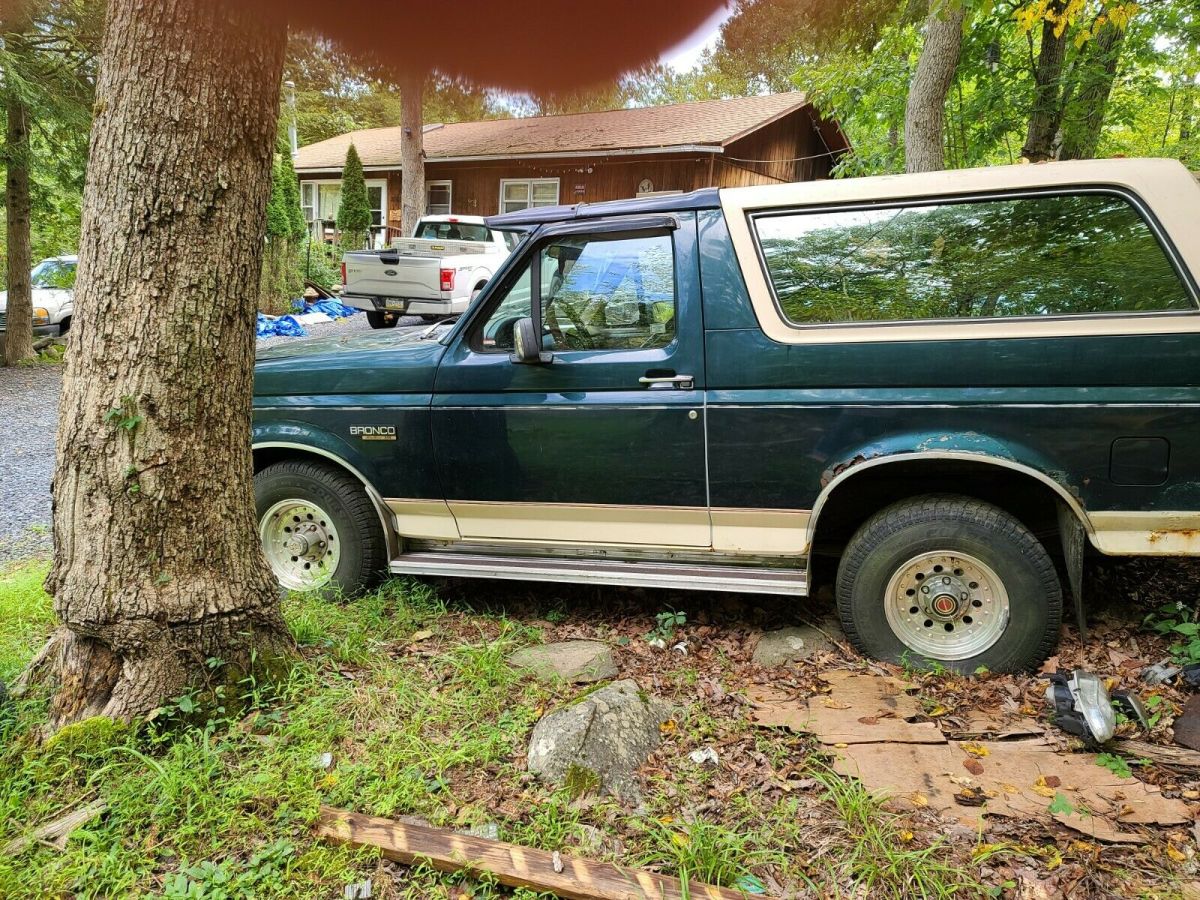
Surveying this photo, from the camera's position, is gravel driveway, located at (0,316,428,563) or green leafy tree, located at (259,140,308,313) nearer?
gravel driveway, located at (0,316,428,563)

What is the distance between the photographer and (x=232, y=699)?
285cm

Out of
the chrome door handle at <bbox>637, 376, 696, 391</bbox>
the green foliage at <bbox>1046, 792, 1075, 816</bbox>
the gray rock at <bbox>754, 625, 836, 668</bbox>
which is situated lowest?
the green foliage at <bbox>1046, 792, 1075, 816</bbox>

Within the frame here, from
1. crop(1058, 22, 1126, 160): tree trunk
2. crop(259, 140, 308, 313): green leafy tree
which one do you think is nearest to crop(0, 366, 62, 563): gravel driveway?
crop(259, 140, 308, 313): green leafy tree

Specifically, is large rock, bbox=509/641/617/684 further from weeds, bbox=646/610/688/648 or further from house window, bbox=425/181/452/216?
house window, bbox=425/181/452/216

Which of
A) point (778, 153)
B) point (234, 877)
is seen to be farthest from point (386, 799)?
point (778, 153)

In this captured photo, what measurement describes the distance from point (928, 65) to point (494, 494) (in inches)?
213

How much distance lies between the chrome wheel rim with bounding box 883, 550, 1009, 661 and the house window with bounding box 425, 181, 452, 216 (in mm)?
18716

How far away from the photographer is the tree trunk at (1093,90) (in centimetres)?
864

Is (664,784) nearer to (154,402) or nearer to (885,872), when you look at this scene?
(885,872)

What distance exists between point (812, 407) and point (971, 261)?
0.89 meters

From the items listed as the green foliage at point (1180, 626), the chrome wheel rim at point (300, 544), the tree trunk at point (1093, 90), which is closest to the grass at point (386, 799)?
the chrome wheel rim at point (300, 544)

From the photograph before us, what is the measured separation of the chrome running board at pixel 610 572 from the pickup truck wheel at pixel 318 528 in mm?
202

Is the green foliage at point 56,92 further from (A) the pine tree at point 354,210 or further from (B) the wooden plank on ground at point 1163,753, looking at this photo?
(B) the wooden plank on ground at point 1163,753

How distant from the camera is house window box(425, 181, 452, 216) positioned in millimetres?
19880
